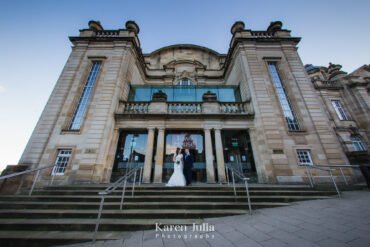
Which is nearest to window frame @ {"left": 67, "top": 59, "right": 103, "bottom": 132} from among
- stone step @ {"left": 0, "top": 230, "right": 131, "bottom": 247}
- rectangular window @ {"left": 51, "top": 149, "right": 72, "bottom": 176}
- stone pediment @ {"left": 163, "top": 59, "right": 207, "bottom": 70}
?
rectangular window @ {"left": 51, "top": 149, "right": 72, "bottom": 176}

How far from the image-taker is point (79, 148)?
8930 millimetres

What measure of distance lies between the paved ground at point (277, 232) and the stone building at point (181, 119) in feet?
15.0

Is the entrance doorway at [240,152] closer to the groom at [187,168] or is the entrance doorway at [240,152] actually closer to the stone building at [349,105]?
the groom at [187,168]

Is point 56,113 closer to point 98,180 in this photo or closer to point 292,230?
point 98,180

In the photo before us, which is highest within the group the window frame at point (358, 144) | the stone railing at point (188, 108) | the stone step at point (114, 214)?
the stone railing at point (188, 108)

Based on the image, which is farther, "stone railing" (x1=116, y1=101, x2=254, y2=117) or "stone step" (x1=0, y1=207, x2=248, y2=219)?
"stone railing" (x1=116, y1=101, x2=254, y2=117)

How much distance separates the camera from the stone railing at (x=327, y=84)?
69.1 feet

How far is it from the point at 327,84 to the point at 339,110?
15.5 ft

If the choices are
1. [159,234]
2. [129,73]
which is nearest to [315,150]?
[159,234]

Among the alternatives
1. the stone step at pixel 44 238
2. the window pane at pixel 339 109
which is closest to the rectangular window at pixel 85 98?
the stone step at pixel 44 238

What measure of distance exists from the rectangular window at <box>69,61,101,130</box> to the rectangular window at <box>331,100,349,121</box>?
3010 centimetres

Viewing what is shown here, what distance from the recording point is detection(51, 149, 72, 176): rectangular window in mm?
8473

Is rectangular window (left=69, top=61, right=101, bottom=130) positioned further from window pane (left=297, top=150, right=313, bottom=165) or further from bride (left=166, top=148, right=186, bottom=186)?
window pane (left=297, top=150, right=313, bottom=165)

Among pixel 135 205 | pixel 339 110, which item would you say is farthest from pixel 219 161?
pixel 339 110
